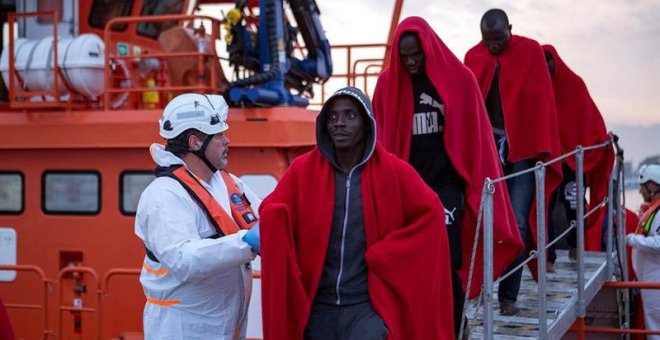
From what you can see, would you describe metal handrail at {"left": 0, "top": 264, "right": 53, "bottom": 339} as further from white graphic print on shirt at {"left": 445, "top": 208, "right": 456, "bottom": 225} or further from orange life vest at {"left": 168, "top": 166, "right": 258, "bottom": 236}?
white graphic print on shirt at {"left": 445, "top": 208, "right": 456, "bottom": 225}

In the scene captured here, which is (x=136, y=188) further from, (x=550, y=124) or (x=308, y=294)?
(x=308, y=294)

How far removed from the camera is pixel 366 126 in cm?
346

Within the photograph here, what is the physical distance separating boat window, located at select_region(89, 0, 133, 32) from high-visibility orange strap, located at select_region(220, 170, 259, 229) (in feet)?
18.7

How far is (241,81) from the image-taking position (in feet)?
25.4

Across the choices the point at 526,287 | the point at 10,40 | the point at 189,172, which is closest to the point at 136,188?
the point at 10,40

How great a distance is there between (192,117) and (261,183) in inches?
137

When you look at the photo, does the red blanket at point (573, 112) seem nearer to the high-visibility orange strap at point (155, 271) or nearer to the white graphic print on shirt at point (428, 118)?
the white graphic print on shirt at point (428, 118)

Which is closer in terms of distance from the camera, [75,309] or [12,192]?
[75,309]

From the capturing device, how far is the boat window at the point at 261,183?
740 cm

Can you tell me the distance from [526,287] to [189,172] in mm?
3297

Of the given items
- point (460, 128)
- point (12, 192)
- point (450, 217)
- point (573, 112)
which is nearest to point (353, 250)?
point (450, 217)

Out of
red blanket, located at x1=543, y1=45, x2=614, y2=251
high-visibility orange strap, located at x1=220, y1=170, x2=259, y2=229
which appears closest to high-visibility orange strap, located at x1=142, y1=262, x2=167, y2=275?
high-visibility orange strap, located at x1=220, y1=170, x2=259, y2=229

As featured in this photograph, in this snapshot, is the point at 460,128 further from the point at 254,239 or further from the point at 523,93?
the point at 523,93

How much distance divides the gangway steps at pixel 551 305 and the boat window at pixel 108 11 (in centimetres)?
490
